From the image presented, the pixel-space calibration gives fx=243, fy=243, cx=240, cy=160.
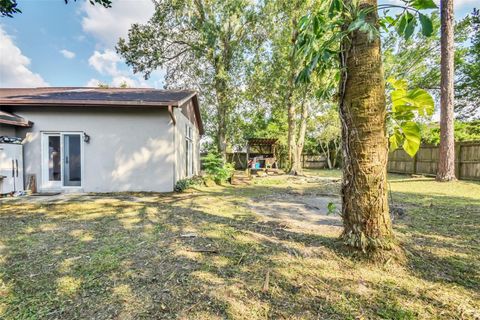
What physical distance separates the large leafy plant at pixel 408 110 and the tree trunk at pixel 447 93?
8142 millimetres

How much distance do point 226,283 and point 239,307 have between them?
36cm

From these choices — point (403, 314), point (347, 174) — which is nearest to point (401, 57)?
point (347, 174)

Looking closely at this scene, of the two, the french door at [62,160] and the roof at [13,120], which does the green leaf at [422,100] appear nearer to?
the french door at [62,160]

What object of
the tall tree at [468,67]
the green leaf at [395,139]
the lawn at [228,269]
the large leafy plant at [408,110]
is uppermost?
the tall tree at [468,67]

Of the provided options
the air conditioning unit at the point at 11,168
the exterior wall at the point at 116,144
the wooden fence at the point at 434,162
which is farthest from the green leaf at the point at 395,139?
the wooden fence at the point at 434,162

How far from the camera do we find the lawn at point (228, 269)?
1807 mm

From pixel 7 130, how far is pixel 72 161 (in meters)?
1.86

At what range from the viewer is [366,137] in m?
2.36

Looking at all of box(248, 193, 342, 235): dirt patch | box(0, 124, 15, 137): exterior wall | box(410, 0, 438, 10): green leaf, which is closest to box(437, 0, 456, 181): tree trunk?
box(248, 193, 342, 235): dirt patch

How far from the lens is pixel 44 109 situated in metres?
Answer: 7.43

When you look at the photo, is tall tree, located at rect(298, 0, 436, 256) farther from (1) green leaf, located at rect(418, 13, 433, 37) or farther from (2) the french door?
(2) the french door

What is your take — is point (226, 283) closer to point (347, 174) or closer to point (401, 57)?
point (347, 174)

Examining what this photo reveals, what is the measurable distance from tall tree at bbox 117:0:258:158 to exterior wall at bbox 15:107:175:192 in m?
4.79

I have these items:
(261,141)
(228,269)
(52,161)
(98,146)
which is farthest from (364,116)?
(261,141)
